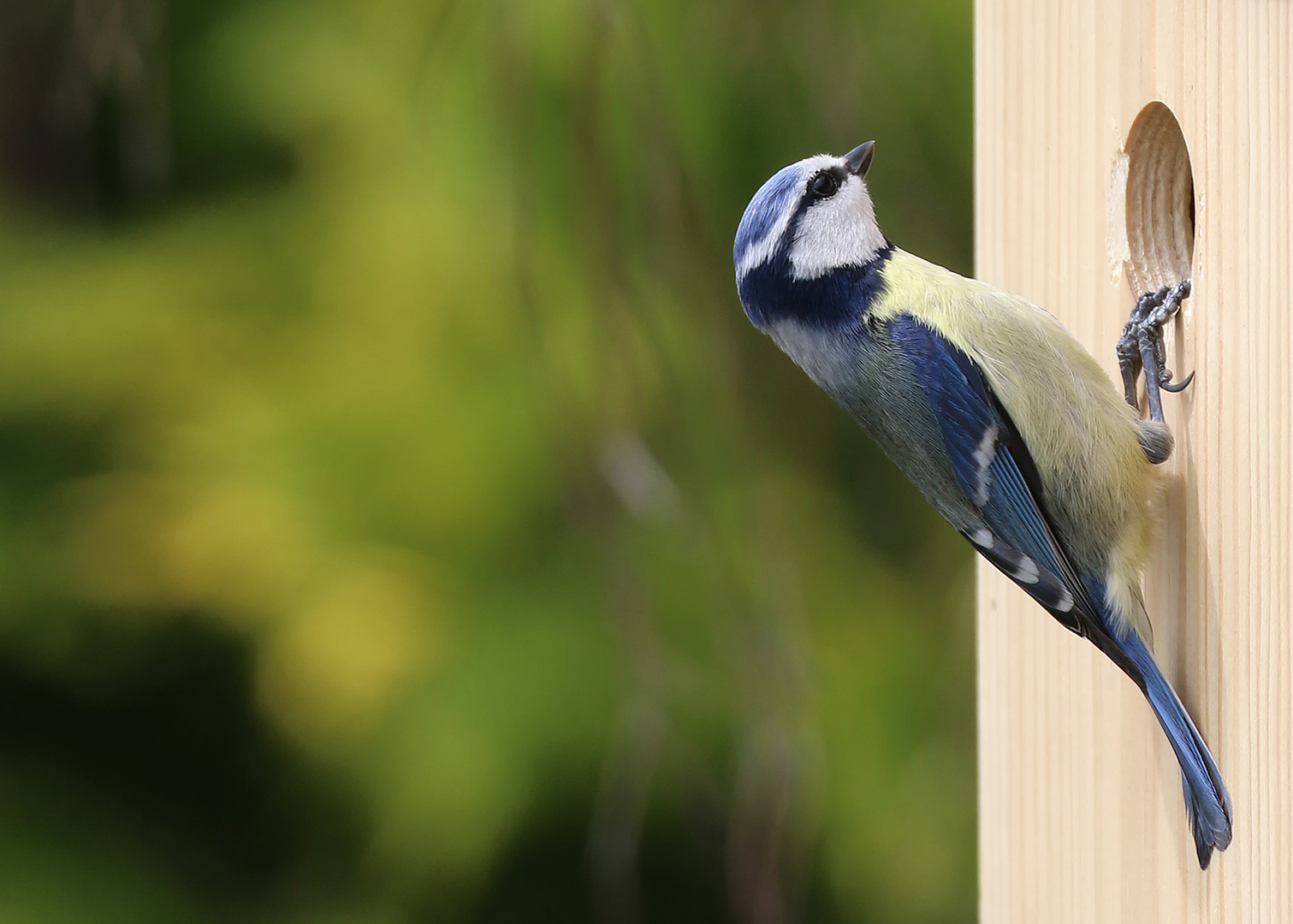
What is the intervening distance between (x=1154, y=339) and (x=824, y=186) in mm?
275

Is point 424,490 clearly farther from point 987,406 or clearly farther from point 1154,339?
point 1154,339

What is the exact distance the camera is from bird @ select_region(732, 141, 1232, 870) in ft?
2.51

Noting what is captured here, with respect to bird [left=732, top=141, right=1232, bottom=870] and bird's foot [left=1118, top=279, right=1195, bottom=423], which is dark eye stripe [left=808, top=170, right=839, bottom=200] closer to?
bird [left=732, top=141, right=1232, bottom=870]

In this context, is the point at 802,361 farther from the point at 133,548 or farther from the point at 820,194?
the point at 133,548

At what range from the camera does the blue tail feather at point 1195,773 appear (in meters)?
0.68

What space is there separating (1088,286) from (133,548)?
1084 millimetres

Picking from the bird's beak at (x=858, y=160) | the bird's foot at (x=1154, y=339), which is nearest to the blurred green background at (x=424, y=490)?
the bird's beak at (x=858, y=160)

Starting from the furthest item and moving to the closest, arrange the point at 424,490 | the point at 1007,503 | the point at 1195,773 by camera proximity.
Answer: the point at 424,490, the point at 1007,503, the point at 1195,773

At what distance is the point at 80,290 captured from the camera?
4.77ft

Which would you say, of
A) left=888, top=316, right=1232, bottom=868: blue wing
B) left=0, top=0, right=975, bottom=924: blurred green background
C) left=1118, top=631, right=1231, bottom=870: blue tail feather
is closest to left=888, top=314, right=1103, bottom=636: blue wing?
left=888, top=316, right=1232, bottom=868: blue wing

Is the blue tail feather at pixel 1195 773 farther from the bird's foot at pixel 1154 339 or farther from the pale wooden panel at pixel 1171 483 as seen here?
the bird's foot at pixel 1154 339

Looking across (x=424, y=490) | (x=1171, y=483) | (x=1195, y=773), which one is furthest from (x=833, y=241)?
(x=424, y=490)

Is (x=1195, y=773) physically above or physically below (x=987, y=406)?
below

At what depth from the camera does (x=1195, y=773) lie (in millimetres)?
685
